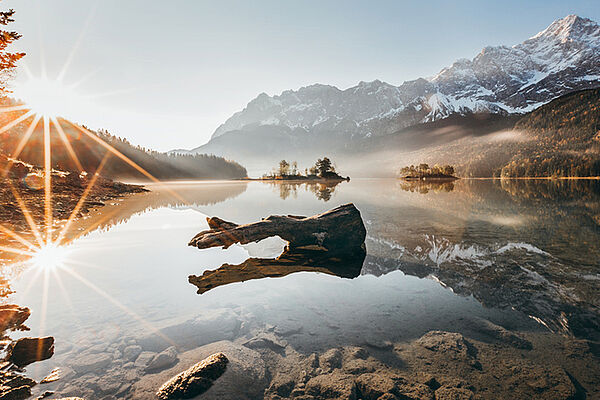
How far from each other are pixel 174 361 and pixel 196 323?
1430mm

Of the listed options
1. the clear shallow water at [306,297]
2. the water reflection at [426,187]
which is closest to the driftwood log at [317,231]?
the clear shallow water at [306,297]

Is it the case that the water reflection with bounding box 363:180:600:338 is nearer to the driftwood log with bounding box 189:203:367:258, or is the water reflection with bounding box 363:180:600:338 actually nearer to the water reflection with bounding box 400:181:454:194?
the driftwood log with bounding box 189:203:367:258

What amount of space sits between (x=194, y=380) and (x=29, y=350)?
382 centimetres

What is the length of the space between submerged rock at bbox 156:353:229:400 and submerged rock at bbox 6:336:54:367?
9.49 feet

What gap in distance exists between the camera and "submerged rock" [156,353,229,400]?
4.47 m

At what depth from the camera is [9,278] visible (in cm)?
906

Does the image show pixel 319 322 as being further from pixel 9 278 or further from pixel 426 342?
pixel 9 278

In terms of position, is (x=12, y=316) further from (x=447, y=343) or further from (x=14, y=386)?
(x=447, y=343)

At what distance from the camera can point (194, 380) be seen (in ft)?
15.2

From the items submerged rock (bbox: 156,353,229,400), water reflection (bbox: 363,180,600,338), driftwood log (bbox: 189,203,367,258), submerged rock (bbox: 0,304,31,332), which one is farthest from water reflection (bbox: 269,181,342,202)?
submerged rock (bbox: 156,353,229,400)

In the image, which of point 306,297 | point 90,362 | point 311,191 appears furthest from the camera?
point 311,191

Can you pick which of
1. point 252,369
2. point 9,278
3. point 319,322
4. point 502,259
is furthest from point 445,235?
point 9,278

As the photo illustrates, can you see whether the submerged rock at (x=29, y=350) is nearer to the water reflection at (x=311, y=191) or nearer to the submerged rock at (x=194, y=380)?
the submerged rock at (x=194, y=380)

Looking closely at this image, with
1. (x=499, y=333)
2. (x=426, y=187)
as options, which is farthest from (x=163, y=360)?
(x=426, y=187)
